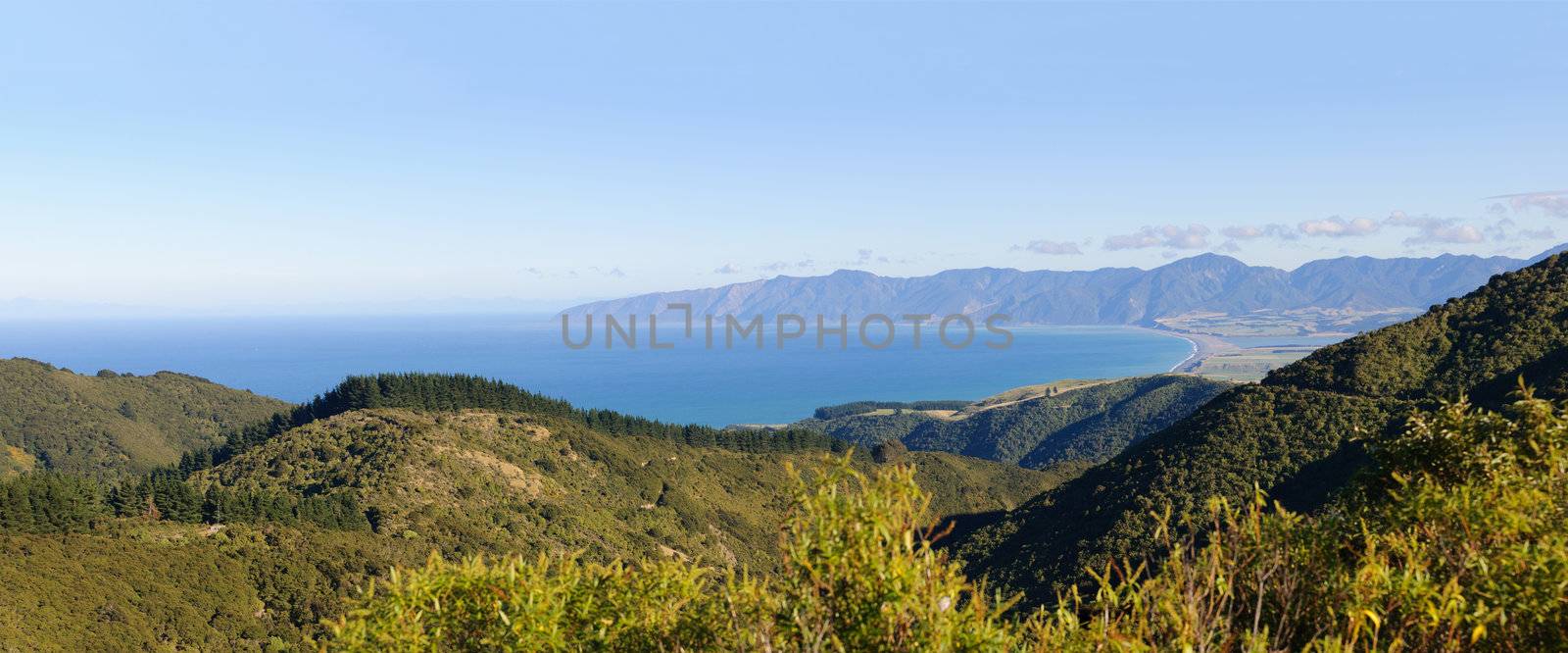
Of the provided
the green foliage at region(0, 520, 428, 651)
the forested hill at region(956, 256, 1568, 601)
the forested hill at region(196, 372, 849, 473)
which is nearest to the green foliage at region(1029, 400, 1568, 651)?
the green foliage at region(0, 520, 428, 651)

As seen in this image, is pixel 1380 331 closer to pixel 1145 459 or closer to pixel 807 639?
pixel 1145 459

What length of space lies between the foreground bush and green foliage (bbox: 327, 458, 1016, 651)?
0.03 meters

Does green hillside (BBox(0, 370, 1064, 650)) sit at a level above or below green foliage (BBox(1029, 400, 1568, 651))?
below

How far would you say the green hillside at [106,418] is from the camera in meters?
132

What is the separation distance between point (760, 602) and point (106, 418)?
192m

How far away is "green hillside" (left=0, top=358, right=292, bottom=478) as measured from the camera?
132000 millimetres

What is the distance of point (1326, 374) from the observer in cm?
7575

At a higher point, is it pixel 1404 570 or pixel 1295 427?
pixel 1404 570

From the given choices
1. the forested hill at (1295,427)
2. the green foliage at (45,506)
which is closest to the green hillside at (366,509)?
the green foliage at (45,506)

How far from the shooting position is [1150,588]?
32.4 ft

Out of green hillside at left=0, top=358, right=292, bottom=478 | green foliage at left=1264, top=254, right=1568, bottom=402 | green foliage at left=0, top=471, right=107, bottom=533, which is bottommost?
green hillside at left=0, top=358, right=292, bottom=478

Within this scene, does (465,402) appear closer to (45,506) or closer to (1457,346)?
(45,506)

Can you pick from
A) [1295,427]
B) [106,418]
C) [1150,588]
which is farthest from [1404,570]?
[106,418]

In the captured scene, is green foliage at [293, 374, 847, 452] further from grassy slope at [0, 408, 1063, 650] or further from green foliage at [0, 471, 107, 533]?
green foliage at [0, 471, 107, 533]
